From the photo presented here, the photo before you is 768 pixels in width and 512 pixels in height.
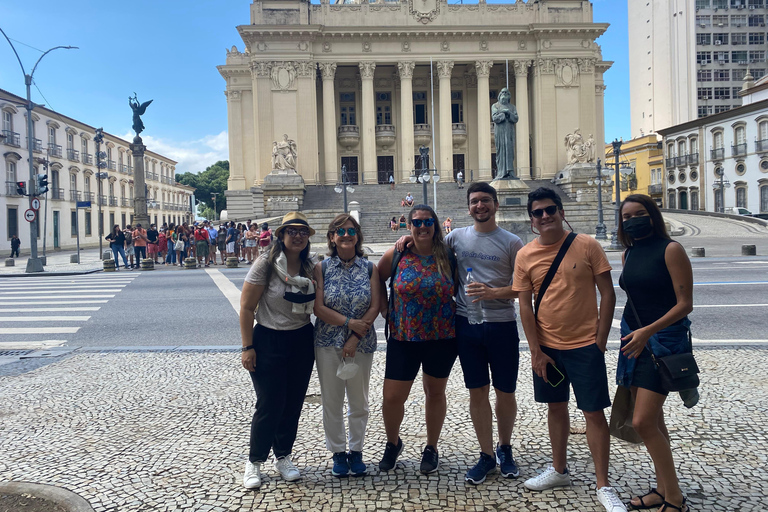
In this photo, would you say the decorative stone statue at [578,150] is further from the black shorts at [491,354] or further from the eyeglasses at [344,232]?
the eyeglasses at [344,232]

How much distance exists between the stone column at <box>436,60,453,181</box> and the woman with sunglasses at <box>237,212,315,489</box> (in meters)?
42.8

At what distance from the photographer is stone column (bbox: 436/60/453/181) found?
46.0 meters

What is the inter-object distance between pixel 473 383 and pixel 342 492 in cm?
111

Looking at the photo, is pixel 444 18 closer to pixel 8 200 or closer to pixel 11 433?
pixel 8 200

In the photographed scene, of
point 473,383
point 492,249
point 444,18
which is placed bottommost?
point 473,383

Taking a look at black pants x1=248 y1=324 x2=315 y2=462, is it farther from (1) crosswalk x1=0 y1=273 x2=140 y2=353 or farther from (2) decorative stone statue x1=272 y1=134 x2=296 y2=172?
(2) decorative stone statue x1=272 y1=134 x2=296 y2=172

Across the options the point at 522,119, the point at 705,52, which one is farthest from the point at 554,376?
the point at 705,52

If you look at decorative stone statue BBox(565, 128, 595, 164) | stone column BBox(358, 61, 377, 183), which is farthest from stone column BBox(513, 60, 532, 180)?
stone column BBox(358, 61, 377, 183)

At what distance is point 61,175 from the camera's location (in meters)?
48.5

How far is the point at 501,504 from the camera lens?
141 inches

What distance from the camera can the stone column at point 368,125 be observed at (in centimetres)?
4541

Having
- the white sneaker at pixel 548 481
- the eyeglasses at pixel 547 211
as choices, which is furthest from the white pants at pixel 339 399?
the eyeglasses at pixel 547 211

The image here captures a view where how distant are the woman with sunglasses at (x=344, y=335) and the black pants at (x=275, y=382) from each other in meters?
0.18

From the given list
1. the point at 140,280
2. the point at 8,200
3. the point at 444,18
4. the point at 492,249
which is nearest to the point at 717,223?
the point at 444,18
